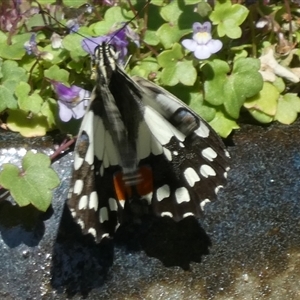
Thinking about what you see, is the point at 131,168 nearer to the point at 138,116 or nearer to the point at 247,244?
the point at 138,116

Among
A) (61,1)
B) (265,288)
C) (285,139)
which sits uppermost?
(61,1)

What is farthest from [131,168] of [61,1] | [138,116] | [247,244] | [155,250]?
A: [61,1]

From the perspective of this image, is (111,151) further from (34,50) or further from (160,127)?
(34,50)

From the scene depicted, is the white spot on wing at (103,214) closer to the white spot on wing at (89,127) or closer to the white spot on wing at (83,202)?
the white spot on wing at (83,202)

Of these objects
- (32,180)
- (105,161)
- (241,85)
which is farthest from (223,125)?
(32,180)

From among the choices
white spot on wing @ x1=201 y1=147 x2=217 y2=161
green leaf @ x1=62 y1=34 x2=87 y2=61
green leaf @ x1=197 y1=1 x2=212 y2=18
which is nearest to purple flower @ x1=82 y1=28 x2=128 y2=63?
green leaf @ x1=62 y1=34 x2=87 y2=61

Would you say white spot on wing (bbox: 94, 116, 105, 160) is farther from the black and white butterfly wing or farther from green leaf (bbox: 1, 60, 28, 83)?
green leaf (bbox: 1, 60, 28, 83)
